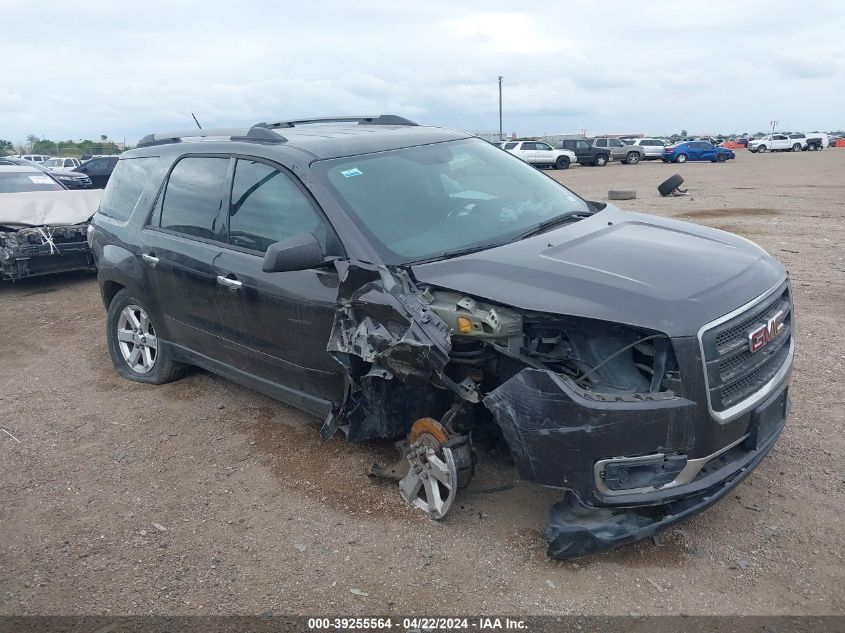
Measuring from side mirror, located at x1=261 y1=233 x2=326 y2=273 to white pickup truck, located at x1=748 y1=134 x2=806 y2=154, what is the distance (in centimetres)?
5862

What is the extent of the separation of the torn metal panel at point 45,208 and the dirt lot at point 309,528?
437cm

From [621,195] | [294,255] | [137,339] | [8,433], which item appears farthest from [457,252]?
[621,195]

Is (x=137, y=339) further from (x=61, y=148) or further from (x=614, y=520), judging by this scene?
(x=61, y=148)

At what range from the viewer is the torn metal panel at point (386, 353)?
336 centimetres

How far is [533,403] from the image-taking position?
120 inches

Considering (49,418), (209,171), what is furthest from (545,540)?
(49,418)

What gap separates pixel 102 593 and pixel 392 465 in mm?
1608

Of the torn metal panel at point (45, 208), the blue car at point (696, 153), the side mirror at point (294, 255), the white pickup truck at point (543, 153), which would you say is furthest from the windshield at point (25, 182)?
the blue car at point (696, 153)

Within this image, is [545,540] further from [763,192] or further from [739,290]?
[763,192]

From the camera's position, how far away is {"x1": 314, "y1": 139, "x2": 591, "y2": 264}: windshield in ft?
12.7

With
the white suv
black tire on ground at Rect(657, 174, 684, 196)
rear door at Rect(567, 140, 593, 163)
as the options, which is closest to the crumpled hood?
black tire on ground at Rect(657, 174, 684, 196)

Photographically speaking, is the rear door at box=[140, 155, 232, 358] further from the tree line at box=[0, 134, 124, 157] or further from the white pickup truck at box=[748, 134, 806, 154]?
the white pickup truck at box=[748, 134, 806, 154]

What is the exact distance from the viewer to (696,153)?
141 feet

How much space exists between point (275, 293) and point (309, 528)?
131 centimetres
